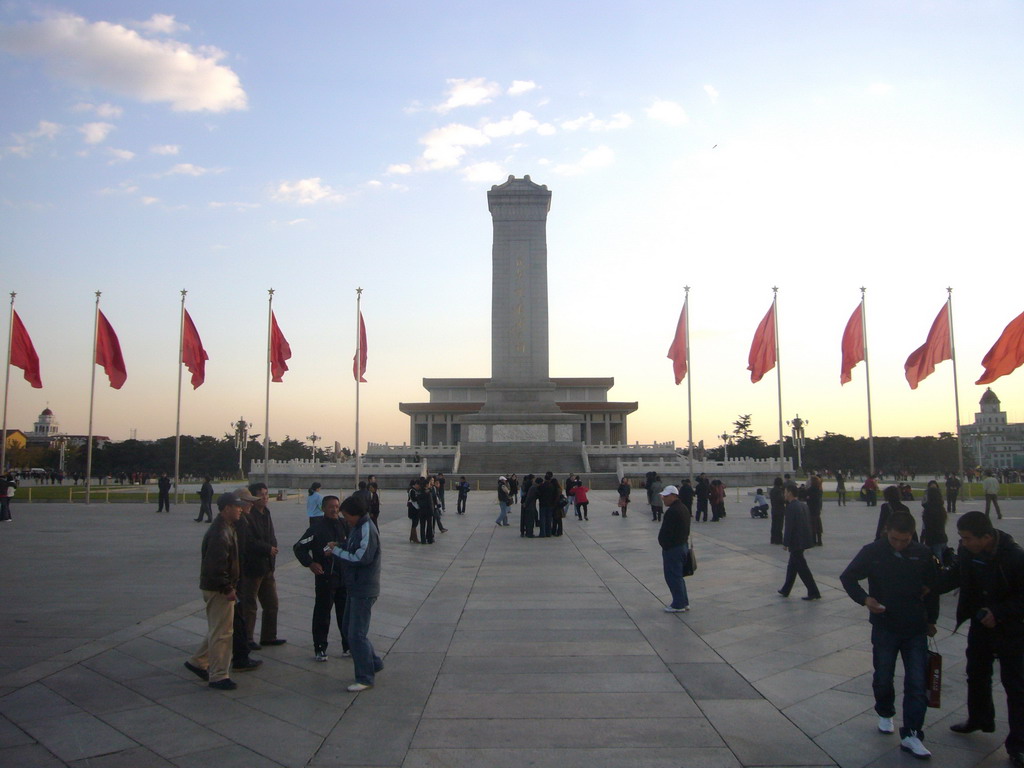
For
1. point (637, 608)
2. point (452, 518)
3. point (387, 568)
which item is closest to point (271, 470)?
point (452, 518)

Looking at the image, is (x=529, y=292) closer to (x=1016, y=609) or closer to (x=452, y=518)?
(x=452, y=518)

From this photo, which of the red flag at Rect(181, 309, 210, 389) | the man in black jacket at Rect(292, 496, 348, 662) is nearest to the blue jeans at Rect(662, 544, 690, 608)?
the man in black jacket at Rect(292, 496, 348, 662)

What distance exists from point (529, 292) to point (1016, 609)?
53678 mm

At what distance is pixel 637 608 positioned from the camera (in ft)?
34.5

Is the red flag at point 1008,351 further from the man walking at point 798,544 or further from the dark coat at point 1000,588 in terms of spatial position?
the dark coat at point 1000,588

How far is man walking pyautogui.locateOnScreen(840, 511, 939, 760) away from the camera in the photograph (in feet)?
17.9

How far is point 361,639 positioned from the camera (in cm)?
688

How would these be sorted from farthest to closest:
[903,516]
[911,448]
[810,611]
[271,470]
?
[911,448] → [271,470] → [810,611] → [903,516]

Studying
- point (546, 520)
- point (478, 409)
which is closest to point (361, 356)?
point (546, 520)

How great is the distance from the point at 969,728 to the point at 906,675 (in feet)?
2.28

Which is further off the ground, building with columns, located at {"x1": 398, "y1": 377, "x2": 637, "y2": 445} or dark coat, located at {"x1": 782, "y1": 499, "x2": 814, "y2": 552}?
building with columns, located at {"x1": 398, "y1": 377, "x2": 637, "y2": 445}

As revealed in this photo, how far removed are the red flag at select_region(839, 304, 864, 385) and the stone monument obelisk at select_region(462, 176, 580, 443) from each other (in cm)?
2722

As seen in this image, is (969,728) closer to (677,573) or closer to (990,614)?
(990,614)

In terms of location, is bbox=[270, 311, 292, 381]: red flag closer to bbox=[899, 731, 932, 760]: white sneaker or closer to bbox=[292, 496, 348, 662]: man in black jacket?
bbox=[292, 496, 348, 662]: man in black jacket
